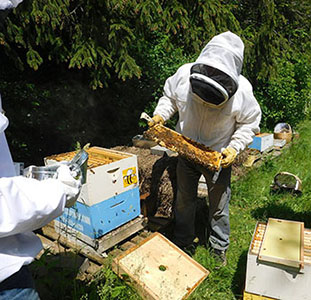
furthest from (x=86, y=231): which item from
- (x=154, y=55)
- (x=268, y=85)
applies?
(x=268, y=85)

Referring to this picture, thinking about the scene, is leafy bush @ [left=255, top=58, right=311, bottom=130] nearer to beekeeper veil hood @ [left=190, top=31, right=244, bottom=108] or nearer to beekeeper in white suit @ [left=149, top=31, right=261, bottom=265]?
beekeeper in white suit @ [left=149, top=31, right=261, bottom=265]

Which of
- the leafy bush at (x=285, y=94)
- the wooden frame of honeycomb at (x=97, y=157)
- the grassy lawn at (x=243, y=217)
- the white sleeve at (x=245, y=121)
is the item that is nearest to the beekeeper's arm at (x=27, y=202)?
the grassy lawn at (x=243, y=217)

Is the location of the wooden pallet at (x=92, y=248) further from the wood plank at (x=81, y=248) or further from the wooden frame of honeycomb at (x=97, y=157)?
A: the wooden frame of honeycomb at (x=97, y=157)

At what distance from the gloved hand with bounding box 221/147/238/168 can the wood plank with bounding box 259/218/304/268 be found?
564mm

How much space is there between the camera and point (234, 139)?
100.0 inches

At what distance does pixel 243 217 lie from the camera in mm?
3598

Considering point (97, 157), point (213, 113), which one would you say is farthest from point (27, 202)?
point (213, 113)

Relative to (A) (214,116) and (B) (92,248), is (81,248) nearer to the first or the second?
(B) (92,248)

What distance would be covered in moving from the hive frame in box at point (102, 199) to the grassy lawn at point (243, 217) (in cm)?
40

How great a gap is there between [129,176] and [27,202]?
1642 mm

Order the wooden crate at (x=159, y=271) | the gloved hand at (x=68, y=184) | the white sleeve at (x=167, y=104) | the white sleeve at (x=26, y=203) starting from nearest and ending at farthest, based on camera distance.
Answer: the white sleeve at (x=26, y=203)
the gloved hand at (x=68, y=184)
the wooden crate at (x=159, y=271)
the white sleeve at (x=167, y=104)

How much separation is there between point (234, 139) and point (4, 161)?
6.24 feet

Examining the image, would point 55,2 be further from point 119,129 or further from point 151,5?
point 119,129

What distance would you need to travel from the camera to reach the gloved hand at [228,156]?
237cm
